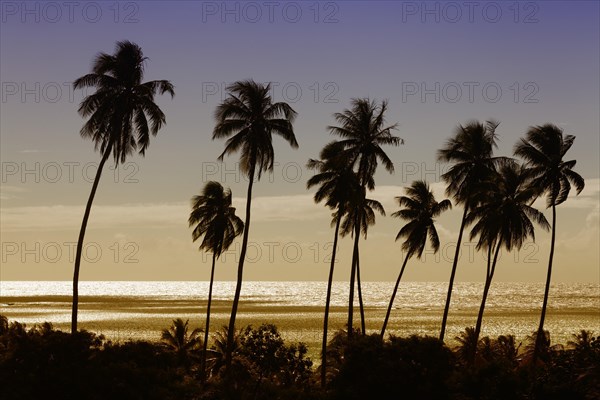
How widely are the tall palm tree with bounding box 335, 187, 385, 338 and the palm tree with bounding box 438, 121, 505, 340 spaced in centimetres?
743

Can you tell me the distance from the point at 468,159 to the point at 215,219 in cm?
2266

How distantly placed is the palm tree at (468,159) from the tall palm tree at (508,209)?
59.3 inches

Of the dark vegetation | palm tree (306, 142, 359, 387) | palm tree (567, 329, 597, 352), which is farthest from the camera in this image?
palm tree (306, 142, 359, 387)

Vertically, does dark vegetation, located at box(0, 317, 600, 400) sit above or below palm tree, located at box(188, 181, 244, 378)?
below

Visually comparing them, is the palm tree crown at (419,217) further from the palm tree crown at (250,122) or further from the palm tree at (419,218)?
the palm tree crown at (250,122)

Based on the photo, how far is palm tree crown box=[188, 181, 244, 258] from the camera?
6328cm

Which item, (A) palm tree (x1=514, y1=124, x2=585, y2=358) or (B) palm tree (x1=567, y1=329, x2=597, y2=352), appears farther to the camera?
(A) palm tree (x1=514, y1=124, x2=585, y2=358)

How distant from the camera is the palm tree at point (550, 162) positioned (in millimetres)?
58281

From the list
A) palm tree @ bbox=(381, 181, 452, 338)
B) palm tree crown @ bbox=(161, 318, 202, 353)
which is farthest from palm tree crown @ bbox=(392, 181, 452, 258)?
palm tree crown @ bbox=(161, 318, 202, 353)

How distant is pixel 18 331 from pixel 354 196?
28.5 m

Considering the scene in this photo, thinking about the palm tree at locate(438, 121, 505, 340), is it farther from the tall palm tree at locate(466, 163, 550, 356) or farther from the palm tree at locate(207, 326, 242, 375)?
the palm tree at locate(207, 326, 242, 375)

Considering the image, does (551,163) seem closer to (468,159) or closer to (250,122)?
(468,159)

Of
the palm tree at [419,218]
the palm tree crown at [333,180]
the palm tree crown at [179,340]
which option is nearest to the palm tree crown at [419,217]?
the palm tree at [419,218]

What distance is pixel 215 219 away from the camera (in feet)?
208
